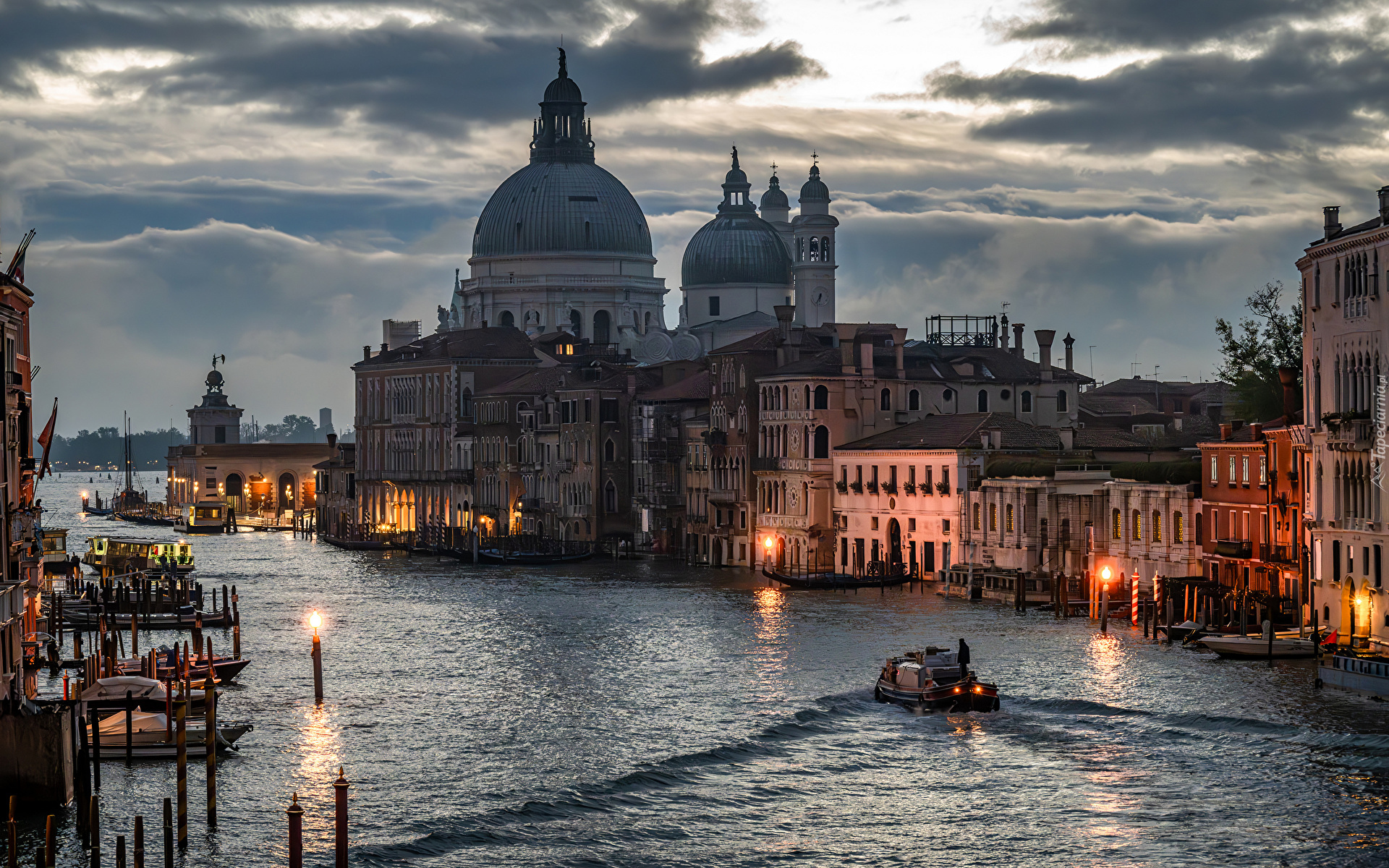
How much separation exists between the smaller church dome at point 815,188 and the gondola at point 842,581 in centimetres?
5427

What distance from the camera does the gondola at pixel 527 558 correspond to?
85062 mm

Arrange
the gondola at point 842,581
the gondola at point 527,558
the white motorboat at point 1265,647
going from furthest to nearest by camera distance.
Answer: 1. the gondola at point 527,558
2. the gondola at point 842,581
3. the white motorboat at point 1265,647

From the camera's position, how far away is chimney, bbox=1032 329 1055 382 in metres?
80.6

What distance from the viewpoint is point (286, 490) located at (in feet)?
487

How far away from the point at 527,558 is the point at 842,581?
21818 millimetres

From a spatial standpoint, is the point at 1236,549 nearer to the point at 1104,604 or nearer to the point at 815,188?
the point at 1104,604

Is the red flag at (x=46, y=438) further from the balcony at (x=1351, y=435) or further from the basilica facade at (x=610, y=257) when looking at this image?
the basilica facade at (x=610, y=257)

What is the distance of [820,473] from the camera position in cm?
7438

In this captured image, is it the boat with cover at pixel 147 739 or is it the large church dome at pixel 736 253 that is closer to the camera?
the boat with cover at pixel 147 739

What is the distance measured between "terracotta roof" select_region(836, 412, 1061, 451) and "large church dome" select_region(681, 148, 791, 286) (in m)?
49.5

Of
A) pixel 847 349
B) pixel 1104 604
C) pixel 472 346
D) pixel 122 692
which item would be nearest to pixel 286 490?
pixel 472 346

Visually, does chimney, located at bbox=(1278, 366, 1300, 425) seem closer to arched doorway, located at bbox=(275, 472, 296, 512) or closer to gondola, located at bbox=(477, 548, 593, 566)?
gondola, located at bbox=(477, 548, 593, 566)

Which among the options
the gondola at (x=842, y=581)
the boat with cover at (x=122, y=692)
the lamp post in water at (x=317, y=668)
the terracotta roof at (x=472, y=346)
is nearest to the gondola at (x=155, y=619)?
the lamp post in water at (x=317, y=668)

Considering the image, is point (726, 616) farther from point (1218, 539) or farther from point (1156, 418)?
point (1156, 418)
